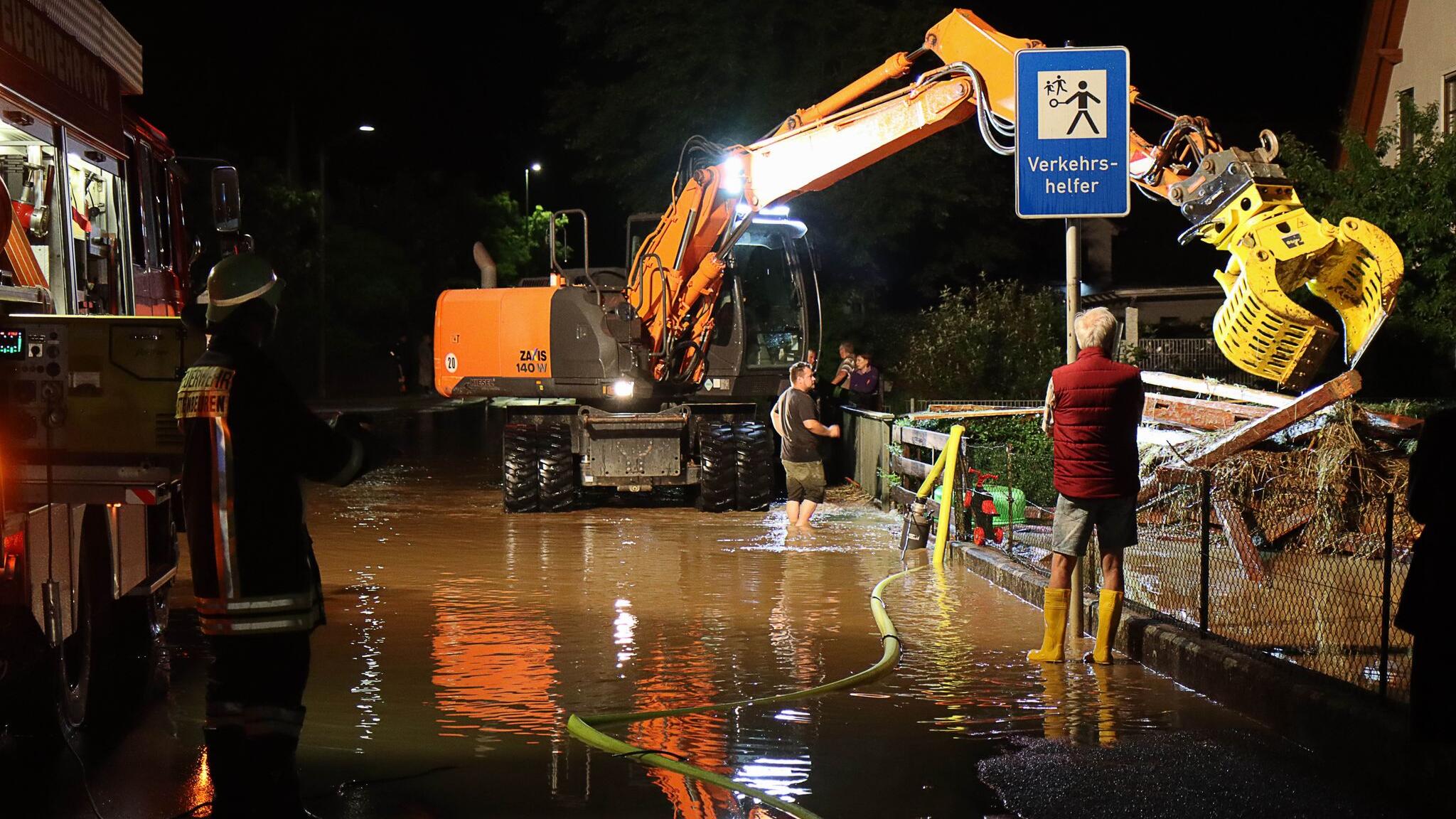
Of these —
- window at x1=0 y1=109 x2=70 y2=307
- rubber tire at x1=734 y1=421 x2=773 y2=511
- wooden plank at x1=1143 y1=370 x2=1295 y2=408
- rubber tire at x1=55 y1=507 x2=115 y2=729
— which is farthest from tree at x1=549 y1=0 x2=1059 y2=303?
rubber tire at x1=55 y1=507 x2=115 y2=729

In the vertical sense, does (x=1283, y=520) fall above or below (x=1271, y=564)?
above

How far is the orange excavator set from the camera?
15.9 meters

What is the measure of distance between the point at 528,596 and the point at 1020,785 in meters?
5.88

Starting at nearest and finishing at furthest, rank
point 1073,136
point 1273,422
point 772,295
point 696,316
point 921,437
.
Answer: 1. point 1073,136
2. point 1273,422
3. point 921,437
4. point 696,316
5. point 772,295

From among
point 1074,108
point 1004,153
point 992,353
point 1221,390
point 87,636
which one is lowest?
point 87,636

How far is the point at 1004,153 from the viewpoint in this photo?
42.9 ft

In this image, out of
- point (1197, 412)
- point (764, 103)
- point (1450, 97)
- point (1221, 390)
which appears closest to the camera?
point (1197, 412)

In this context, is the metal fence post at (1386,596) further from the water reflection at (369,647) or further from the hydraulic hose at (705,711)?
the water reflection at (369,647)

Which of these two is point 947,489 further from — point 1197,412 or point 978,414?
point 978,414

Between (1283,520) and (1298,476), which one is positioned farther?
(1283,520)

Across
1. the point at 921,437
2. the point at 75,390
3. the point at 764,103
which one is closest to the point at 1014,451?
the point at 921,437

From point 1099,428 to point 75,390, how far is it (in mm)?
4949

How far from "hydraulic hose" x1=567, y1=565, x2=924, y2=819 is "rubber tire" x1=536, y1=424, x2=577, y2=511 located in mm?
8911

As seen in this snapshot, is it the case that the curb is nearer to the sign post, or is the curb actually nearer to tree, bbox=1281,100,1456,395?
the sign post
